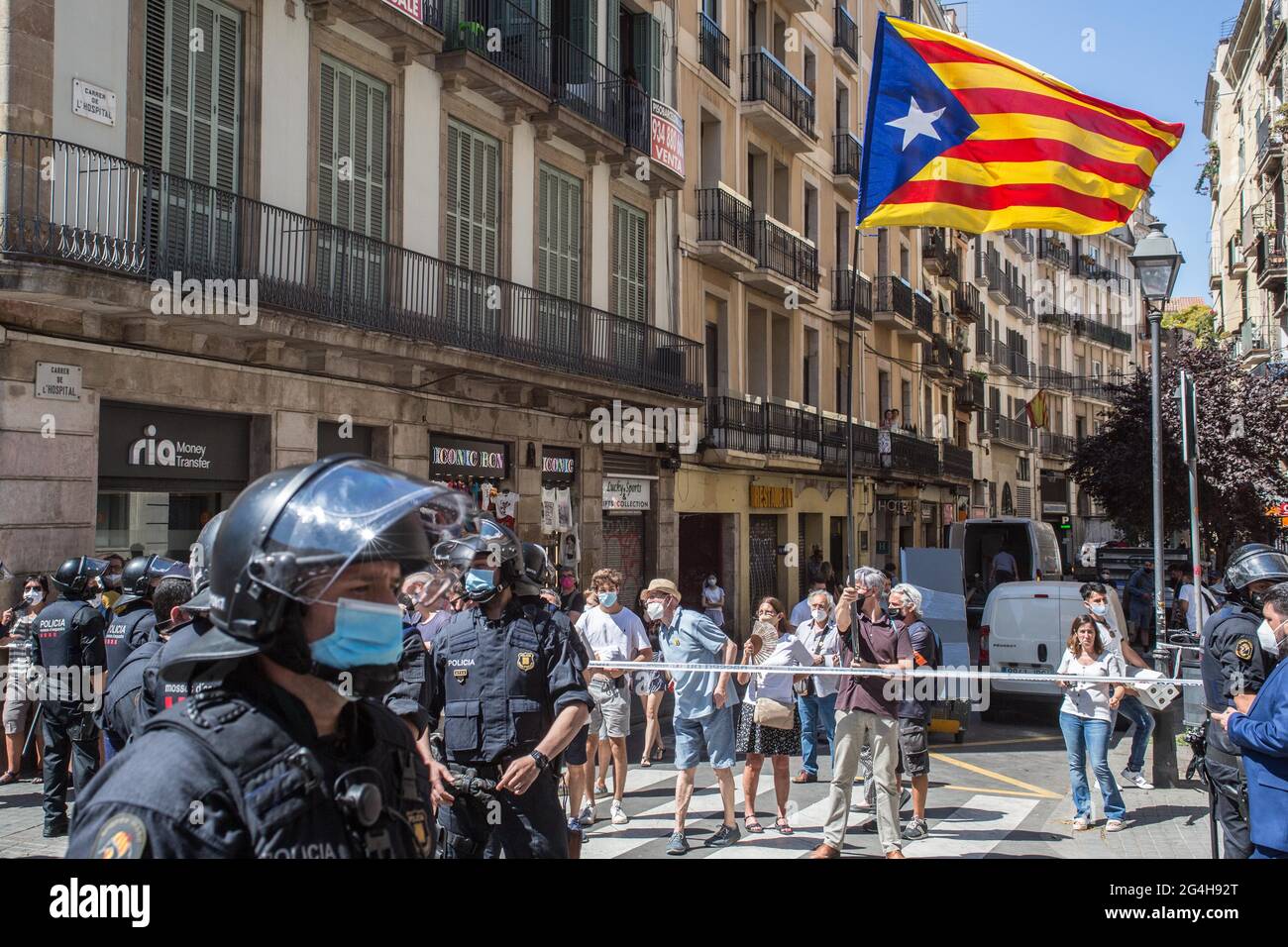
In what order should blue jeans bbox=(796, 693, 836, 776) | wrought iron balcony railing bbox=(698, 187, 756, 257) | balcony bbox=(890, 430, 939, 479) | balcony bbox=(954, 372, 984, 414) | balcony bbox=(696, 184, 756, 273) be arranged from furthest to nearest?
balcony bbox=(954, 372, 984, 414) < balcony bbox=(890, 430, 939, 479) < wrought iron balcony railing bbox=(698, 187, 756, 257) < balcony bbox=(696, 184, 756, 273) < blue jeans bbox=(796, 693, 836, 776)

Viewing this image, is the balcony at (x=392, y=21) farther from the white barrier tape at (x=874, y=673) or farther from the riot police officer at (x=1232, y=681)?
the riot police officer at (x=1232, y=681)

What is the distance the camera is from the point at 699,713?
833 cm

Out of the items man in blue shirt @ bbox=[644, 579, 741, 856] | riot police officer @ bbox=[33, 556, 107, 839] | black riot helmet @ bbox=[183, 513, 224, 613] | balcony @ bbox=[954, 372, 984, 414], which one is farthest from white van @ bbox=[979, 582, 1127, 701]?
balcony @ bbox=[954, 372, 984, 414]

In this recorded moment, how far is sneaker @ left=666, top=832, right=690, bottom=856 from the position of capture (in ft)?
25.3

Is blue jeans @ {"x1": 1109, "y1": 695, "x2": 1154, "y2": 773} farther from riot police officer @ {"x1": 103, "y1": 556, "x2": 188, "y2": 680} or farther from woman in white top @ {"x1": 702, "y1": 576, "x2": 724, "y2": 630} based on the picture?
woman in white top @ {"x1": 702, "y1": 576, "x2": 724, "y2": 630}

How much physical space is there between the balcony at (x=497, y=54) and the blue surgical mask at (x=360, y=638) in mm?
14291

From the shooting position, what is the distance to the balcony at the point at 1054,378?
56741 millimetres

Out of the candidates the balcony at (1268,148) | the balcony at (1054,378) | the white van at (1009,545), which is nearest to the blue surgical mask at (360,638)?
the white van at (1009,545)

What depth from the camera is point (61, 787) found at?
7.93m

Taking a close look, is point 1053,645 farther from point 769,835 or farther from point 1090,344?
point 1090,344

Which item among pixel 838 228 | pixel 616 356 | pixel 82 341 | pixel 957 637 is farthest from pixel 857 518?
pixel 82 341

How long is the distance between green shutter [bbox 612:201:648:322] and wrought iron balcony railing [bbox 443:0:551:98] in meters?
3.56

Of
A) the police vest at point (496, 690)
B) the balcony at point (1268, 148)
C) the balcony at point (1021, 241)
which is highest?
the balcony at point (1021, 241)

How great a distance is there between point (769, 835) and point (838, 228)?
26000 mm
